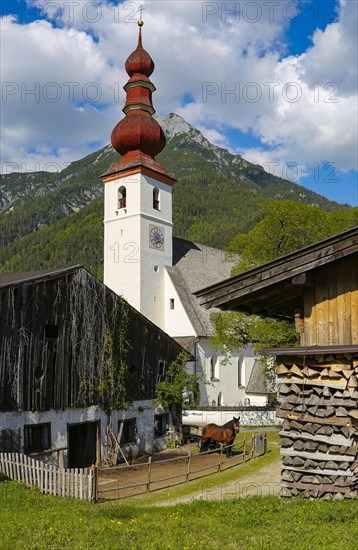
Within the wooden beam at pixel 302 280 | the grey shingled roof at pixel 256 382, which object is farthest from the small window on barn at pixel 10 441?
the grey shingled roof at pixel 256 382

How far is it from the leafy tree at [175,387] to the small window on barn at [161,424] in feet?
1.43

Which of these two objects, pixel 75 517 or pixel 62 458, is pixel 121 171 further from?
pixel 75 517

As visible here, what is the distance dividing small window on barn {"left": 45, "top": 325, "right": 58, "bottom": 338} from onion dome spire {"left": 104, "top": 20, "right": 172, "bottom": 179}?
22.5 metres

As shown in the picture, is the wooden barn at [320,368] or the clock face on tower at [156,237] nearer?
the wooden barn at [320,368]

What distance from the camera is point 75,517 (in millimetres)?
10078

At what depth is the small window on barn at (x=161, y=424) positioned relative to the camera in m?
24.6

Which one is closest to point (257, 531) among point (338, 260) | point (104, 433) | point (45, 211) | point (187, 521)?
point (187, 521)

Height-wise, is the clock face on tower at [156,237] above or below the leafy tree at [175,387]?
above

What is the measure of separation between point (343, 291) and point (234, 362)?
32013mm

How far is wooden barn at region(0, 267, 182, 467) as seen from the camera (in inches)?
707

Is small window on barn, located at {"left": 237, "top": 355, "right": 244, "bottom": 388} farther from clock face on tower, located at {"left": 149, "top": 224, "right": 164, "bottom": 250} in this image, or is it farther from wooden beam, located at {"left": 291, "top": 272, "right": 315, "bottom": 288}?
wooden beam, located at {"left": 291, "top": 272, "right": 315, "bottom": 288}

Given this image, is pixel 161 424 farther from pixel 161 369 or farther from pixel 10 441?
pixel 10 441

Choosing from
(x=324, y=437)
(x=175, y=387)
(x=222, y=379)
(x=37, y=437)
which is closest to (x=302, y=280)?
(x=324, y=437)

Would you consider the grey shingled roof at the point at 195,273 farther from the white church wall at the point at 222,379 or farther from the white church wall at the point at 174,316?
the white church wall at the point at 222,379
